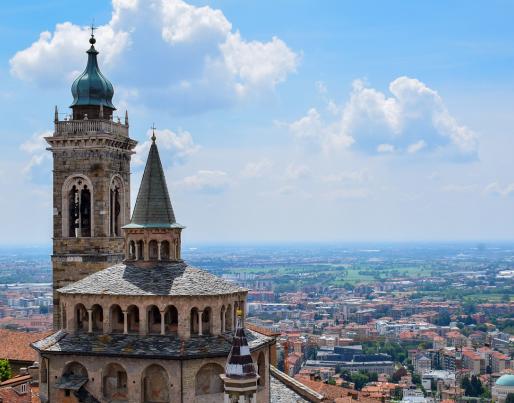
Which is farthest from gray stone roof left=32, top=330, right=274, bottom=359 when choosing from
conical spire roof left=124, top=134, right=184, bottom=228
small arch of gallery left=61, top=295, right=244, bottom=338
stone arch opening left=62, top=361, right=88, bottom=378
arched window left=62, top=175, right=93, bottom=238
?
arched window left=62, top=175, right=93, bottom=238

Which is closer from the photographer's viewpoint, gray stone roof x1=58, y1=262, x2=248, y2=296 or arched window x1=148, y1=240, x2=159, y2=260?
gray stone roof x1=58, y1=262, x2=248, y2=296

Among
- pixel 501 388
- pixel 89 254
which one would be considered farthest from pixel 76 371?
pixel 501 388

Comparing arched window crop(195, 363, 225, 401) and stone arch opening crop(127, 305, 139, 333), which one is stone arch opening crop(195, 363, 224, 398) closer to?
arched window crop(195, 363, 225, 401)

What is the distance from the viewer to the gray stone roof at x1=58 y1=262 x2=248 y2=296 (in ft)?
120

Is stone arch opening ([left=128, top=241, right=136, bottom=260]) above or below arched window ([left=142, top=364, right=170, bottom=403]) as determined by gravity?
above

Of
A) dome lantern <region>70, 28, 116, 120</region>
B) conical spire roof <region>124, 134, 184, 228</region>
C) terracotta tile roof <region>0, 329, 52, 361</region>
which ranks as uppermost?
dome lantern <region>70, 28, 116, 120</region>

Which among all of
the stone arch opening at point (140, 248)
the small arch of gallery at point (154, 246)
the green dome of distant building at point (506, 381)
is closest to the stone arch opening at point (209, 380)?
the small arch of gallery at point (154, 246)

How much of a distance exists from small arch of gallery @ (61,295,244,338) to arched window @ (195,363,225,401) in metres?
1.47

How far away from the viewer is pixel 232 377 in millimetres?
29984

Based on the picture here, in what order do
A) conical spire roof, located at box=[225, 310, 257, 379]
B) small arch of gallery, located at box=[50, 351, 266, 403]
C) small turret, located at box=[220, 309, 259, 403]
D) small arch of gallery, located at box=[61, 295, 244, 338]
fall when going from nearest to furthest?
small turret, located at box=[220, 309, 259, 403] < conical spire roof, located at box=[225, 310, 257, 379] < small arch of gallery, located at box=[50, 351, 266, 403] < small arch of gallery, located at box=[61, 295, 244, 338]

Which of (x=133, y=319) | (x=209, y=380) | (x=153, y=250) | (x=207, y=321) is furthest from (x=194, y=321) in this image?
(x=153, y=250)

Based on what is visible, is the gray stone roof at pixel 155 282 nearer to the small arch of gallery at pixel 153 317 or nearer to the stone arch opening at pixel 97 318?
the small arch of gallery at pixel 153 317

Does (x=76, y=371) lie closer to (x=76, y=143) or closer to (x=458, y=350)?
(x=76, y=143)

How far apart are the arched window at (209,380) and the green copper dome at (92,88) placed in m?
26.2
